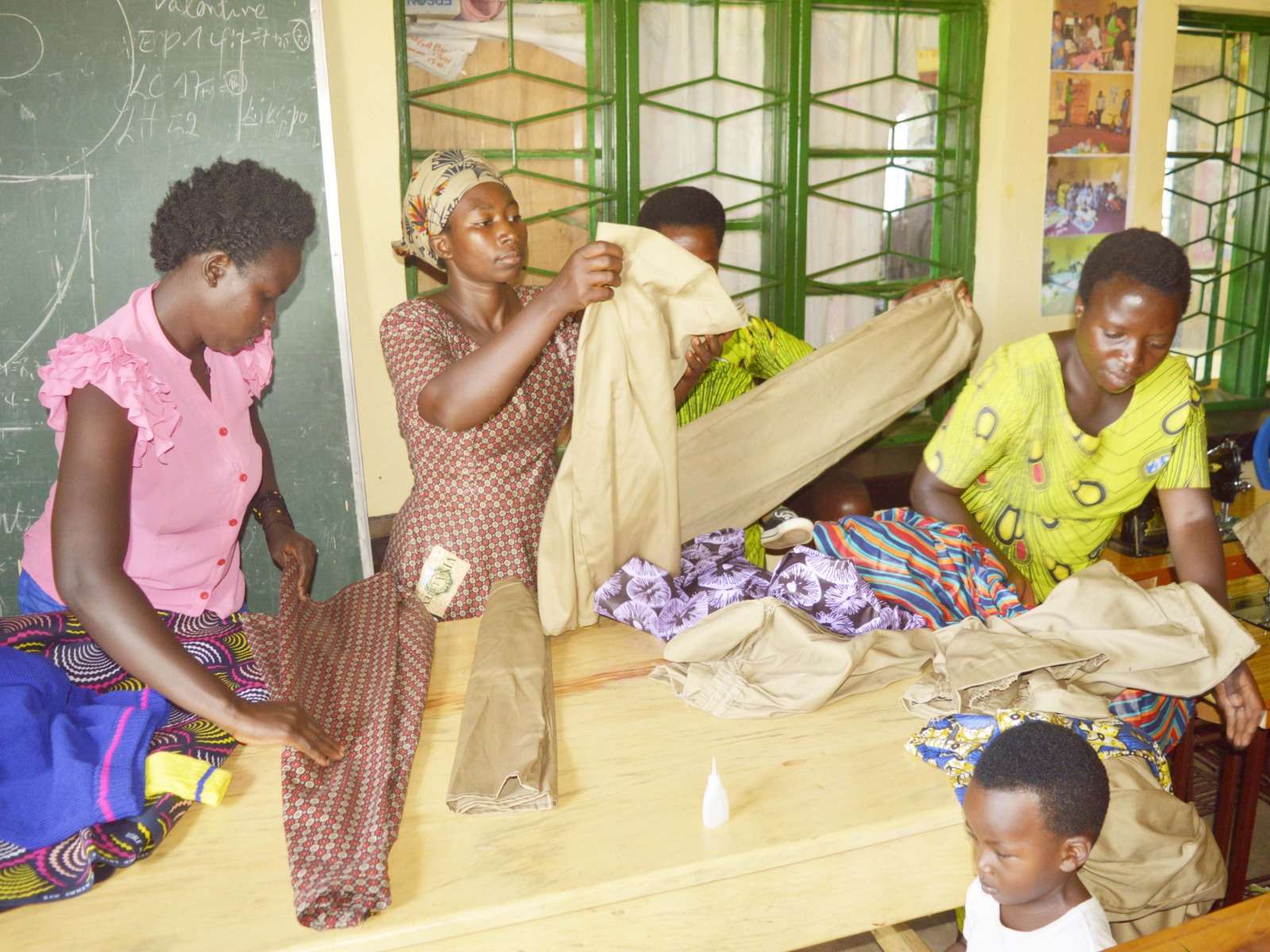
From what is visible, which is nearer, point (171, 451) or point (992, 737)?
point (992, 737)

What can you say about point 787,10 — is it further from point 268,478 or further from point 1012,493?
point 268,478

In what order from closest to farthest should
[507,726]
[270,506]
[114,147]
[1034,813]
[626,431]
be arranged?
[1034,813] → [507,726] → [626,431] → [270,506] → [114,147]

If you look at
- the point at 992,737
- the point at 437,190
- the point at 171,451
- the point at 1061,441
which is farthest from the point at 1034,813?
the point at 437,190

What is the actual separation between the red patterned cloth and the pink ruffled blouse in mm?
154

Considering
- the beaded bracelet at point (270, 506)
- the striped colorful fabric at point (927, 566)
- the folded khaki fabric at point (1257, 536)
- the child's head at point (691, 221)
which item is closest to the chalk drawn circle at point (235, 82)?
the child's head at point (691, 221)

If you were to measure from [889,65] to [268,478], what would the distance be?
3.52 m

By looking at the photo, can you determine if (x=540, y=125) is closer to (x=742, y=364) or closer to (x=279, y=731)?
(x=742, y=364)

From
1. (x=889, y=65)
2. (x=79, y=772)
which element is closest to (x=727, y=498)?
(x=79, y=772)

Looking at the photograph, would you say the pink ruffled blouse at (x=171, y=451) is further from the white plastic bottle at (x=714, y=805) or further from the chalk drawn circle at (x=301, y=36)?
the chalk drawn circle at (x=301, y=36)

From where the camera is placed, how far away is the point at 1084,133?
15.8ft

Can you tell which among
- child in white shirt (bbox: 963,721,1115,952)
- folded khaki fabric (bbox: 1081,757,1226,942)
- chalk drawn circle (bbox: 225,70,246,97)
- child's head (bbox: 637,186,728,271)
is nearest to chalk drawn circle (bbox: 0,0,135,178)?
chalk drawn circle (bbox: 225,70,246,97)

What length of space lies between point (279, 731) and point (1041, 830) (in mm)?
1094

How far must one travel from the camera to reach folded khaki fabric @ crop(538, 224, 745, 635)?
6.83 ft

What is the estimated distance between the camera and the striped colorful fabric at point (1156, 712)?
6.24 ft
